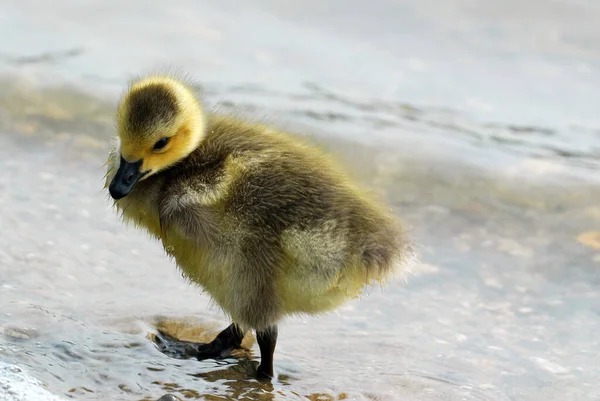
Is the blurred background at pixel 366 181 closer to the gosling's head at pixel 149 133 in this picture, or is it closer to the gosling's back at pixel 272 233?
the gosling's back at pixel 272 233

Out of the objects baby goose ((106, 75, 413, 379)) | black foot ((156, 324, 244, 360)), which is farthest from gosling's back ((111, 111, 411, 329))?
Answer: black foot ((156, 324, 244, 360))

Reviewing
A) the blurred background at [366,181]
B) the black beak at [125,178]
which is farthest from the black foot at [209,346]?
the black beak at [125,178]

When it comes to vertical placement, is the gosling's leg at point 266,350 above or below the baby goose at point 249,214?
below

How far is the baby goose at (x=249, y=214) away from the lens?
8.63 ft

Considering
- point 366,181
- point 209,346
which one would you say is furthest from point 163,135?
point 366,181

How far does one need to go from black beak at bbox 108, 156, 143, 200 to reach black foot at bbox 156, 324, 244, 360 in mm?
509

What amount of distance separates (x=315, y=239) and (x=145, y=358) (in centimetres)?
63

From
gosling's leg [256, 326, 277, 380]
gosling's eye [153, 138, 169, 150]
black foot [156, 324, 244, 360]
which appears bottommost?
black foot [156, 324, 244, 360]

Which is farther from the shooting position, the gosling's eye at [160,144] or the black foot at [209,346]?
the black foot at [209,346]

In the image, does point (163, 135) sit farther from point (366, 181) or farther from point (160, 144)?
point (366, 181)

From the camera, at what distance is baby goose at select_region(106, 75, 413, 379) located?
263 centimetres

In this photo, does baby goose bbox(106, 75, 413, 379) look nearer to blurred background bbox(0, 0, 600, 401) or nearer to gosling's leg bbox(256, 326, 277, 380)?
gosling's leg bbox(256, 326, 277, 380)

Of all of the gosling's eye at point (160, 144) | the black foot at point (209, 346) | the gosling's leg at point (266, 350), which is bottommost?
the black foot at point (209, 346)

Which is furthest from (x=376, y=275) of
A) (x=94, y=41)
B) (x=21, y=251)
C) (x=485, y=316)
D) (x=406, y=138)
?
(x=94, y=41)
